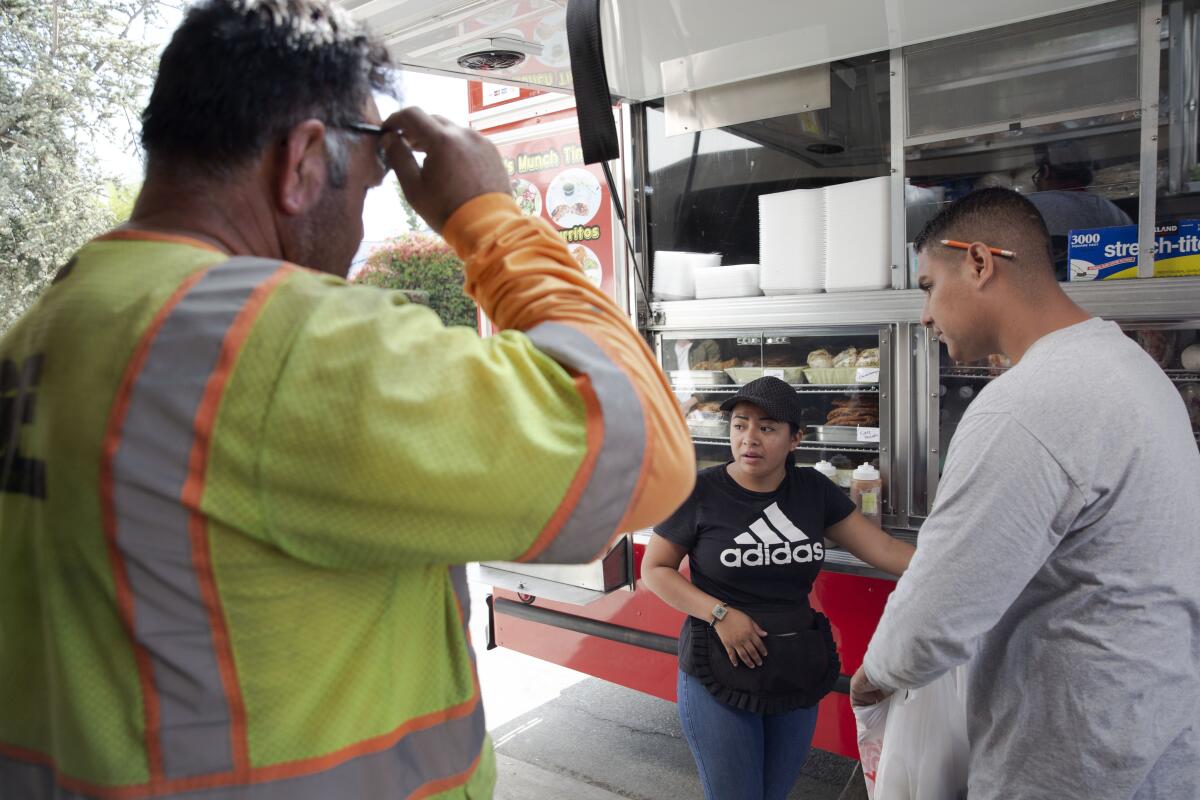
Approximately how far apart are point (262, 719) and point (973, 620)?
1376mm

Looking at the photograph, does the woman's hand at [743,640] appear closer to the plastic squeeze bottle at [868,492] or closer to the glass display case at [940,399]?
the plastic squeeze bottle at [868,492]

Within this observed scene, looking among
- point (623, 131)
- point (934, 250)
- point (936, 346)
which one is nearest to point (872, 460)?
point (936, 346)

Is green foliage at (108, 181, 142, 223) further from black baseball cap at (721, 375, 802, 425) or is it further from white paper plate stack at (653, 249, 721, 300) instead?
black baseball cap at (721, 375, 802, 425)

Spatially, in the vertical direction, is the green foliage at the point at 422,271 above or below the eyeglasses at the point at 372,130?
above

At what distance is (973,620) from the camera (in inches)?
66.3

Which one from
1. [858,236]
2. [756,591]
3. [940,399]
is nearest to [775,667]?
[756,591]

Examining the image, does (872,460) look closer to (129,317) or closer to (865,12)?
(865,12)

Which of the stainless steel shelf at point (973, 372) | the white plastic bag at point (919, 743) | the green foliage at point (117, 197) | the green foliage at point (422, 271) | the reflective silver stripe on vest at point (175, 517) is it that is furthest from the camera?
the green foliage at point (422, 271)

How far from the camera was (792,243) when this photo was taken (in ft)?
11.5

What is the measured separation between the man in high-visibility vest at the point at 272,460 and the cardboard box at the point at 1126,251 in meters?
2.57

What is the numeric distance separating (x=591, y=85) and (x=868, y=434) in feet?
6.46

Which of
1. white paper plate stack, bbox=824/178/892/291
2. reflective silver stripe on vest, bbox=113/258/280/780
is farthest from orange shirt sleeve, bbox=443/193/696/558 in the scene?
white paper plate stack, bbox=824/178/892/291

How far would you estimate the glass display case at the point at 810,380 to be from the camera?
340 centimetres

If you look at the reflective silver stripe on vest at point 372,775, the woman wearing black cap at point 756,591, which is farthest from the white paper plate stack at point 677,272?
the reflective silver stripe on vest at point 372,775
